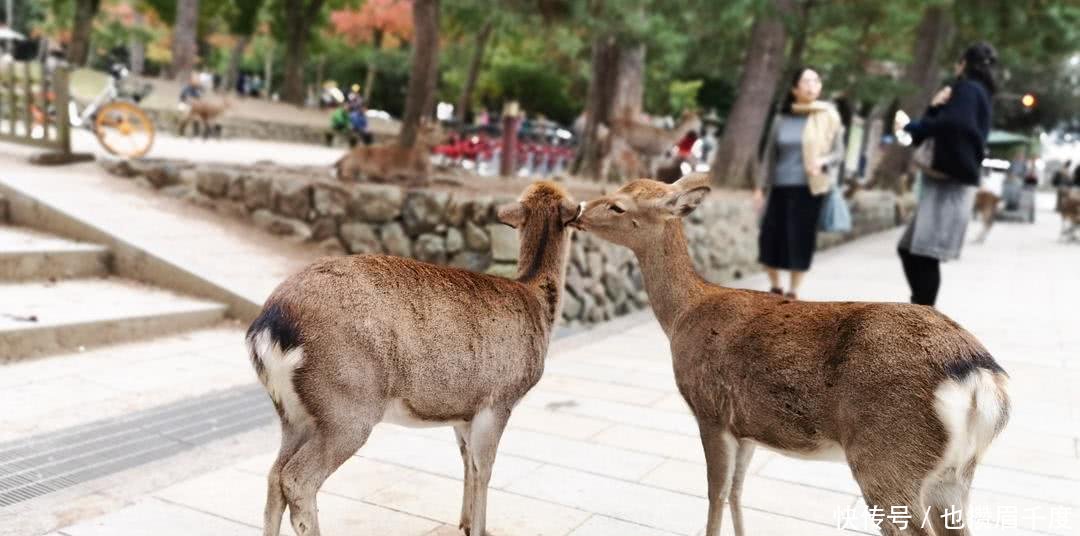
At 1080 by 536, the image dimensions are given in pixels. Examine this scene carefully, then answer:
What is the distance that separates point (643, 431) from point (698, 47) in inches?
599

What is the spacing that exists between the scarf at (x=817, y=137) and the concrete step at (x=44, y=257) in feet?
18.1

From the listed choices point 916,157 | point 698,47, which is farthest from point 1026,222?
point 916,157

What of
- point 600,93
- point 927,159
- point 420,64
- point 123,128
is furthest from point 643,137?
point 123,128

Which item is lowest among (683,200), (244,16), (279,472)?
(279,472)

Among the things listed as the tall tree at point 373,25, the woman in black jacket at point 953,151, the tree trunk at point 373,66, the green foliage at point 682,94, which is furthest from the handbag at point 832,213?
the tree trunk at point 373,66

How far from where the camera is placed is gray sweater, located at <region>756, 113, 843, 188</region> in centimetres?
719

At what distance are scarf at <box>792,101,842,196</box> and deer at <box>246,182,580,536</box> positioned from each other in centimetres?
443

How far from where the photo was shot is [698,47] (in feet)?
62.0

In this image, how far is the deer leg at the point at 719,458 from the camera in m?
2.96

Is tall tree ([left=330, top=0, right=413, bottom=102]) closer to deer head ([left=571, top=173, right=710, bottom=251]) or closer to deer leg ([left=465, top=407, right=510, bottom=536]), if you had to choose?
deer head ([left=571, top=173, right=710, bottom=251])

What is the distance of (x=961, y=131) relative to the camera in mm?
5855

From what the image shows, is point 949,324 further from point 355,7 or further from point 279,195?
point 355,7

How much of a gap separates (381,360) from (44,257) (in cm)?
526

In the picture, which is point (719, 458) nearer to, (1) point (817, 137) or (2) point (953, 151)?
(2) point (953, 151)
